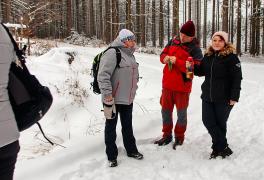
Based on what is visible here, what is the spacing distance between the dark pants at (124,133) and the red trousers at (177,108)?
34.6 inches

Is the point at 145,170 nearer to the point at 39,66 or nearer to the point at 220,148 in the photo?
the point at 220,148

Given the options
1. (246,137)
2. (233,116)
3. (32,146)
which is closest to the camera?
(32,146)

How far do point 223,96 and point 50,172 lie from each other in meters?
2.70

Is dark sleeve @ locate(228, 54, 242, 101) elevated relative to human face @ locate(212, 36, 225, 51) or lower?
lower

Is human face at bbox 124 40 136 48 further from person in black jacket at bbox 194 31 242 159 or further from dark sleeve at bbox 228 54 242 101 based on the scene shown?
dark sleeve at bbox 228 54 242 101

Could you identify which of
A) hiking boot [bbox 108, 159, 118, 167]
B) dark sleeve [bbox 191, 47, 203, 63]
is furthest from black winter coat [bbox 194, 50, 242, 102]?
hiking boot [bbox 108, 159, 118, 167]

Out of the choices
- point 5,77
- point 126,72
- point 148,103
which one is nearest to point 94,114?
point 148,103

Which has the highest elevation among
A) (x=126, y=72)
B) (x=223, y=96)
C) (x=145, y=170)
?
(x=126, y=72)

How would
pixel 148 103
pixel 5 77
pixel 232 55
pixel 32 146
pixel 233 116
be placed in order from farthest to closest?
pixel 148 103, pixel 233 116, pixel 32 146, pixel 232 55, pixel 5 77

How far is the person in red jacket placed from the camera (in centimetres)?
579

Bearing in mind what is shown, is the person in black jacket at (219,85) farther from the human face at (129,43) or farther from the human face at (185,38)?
the human face at (129,43)

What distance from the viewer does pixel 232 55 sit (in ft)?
17.6

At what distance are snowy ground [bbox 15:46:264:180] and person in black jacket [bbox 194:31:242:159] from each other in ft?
1.31

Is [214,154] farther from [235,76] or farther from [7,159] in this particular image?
[7,159]
